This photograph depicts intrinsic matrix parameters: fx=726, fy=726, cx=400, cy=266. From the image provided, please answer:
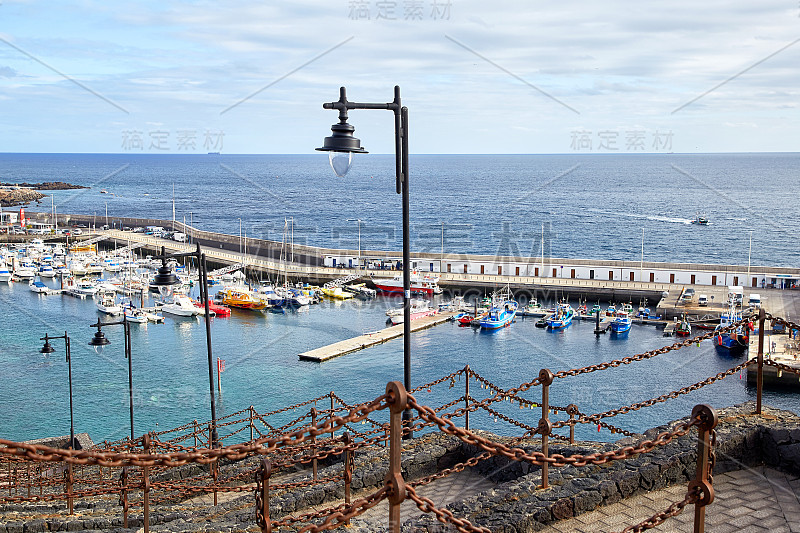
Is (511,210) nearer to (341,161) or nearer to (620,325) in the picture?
(620,325)

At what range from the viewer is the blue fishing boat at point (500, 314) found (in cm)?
4344

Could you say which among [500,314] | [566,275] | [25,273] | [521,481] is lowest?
[500,314]

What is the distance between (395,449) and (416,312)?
43187 mm

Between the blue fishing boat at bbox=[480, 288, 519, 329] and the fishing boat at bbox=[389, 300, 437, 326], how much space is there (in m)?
4.07

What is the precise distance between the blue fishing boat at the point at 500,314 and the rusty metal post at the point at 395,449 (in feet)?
133

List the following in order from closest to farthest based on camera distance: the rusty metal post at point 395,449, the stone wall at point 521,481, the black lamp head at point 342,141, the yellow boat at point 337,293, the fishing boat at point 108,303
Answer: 1. the rusty metal post at point 395,449
2. the stone wall at point 521,481
3. the black lamp head at point 342,141
4. the fishing boat at point 108,303
5. the yellow boat at point 337,293

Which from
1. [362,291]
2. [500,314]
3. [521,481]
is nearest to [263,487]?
[521,481]

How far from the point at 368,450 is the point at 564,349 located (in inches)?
1251

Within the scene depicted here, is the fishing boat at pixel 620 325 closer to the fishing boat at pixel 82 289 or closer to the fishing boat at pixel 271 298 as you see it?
the fishing boat at pixel 271 298

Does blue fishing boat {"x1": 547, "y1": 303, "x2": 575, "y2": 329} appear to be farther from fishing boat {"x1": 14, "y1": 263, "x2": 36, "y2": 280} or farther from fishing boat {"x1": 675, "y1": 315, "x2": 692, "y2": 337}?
fishing boat {"x1": 14, "y1": 263, "x2": 36, "y2": 280}

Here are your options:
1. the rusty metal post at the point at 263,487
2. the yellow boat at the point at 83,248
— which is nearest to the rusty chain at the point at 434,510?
the rusty metal post at the point at 263,487

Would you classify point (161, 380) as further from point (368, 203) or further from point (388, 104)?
point (368, 203)

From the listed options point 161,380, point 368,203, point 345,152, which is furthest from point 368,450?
point 368,203

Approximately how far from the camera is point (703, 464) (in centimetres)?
366
